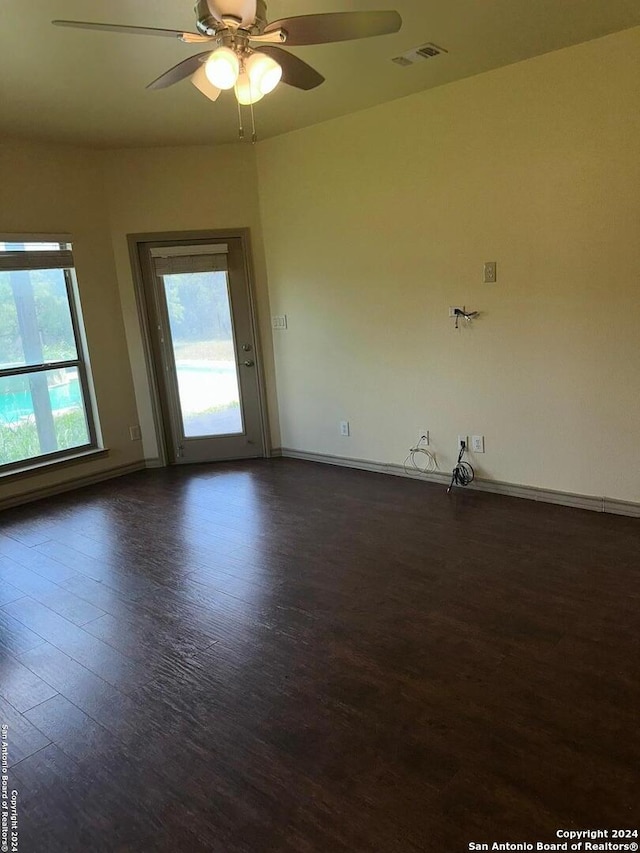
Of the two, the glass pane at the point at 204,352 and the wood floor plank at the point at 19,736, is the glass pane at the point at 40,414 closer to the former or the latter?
the glass pane at the point at 204,352

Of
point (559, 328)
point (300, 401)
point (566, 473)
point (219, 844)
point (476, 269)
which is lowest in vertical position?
→ point (219, 844)

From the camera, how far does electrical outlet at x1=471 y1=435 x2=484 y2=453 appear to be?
414 centimetres

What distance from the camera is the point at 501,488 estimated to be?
13.4ft

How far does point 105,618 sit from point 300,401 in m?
2.78

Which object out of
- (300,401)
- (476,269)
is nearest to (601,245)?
(476,269)

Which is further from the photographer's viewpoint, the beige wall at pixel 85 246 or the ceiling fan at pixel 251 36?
the beige wall at pixel 85 246

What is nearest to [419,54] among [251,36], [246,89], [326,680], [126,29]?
[246,89]

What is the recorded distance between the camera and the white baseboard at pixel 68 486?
15.0 feet

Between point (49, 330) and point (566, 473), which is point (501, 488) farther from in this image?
point (49, 330)

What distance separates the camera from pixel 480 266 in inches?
153

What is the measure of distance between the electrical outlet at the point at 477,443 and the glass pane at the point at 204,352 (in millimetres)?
2209

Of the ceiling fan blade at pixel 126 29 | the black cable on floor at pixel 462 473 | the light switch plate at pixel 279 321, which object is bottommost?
the black cable on floor at pixel 462 473

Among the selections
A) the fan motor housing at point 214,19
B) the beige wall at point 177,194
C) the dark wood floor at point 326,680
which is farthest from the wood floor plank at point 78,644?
the beige wall at point 177,194

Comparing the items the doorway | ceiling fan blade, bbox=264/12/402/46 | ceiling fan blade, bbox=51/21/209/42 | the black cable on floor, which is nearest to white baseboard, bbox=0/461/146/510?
the doorway
